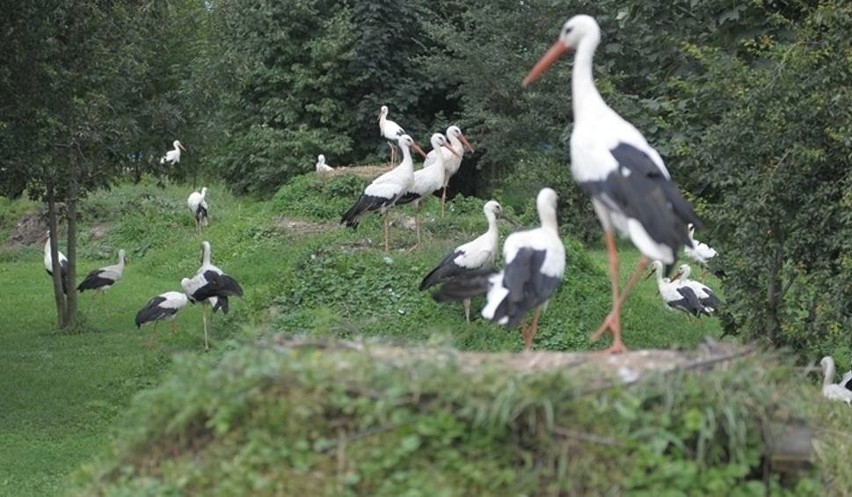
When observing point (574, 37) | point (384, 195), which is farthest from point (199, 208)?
point (574, 37)

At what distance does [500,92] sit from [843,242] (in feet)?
62.8

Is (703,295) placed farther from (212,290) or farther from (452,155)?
(212,290)

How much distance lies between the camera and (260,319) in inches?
587

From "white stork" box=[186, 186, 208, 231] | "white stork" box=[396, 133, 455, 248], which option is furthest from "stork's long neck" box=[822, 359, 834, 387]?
"white stork" box=[186, 186, 208, 231]

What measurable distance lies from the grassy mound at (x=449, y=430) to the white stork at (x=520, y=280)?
173cm

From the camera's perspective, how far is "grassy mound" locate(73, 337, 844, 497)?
5246mm

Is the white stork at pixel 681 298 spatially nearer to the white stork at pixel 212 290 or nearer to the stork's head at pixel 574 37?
the white stork at pixel 212 290

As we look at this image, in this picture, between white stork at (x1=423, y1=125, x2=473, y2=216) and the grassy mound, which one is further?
white stork at (x1=423, y1=125, x2=473, y2=216)

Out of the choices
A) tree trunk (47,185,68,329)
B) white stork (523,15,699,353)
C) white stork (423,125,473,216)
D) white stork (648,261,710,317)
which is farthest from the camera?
white stork (423,125,473,216)

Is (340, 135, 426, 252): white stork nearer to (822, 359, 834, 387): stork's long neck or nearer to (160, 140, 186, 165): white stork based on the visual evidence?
(160, 140, 186, 165): white stork

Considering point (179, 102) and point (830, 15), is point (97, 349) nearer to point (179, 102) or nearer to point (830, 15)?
point (179, 102)

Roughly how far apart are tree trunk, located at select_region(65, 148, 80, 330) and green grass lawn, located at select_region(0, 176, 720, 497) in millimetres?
382

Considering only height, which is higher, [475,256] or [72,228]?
[475,256]

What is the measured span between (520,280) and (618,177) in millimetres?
1185
